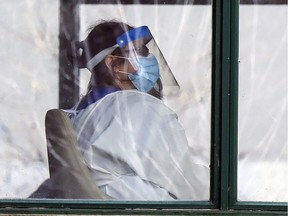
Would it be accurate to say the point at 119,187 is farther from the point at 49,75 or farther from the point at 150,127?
the point at 49,75

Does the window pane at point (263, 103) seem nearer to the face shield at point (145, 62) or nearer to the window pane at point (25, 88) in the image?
the face shield at point (145, 62)

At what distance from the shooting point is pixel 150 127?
4.63 m

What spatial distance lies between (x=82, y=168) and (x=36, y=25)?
914mm

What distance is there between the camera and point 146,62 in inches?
183

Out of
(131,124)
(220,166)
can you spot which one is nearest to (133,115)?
(131,124)

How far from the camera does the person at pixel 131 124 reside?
4578 millimetres

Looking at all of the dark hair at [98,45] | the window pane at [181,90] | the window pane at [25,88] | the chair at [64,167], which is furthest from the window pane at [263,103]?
the window pane at [25,88]

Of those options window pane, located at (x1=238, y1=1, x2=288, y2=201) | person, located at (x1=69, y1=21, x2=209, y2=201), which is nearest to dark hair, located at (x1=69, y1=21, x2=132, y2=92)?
person, located at (x1=69, y1=21, x2=209, y2=201)

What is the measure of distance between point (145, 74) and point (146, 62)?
0.07 meters

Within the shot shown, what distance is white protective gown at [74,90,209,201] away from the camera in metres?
4.57

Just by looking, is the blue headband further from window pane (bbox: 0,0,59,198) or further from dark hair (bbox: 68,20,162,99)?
window pane (bbox: 0,0,59,198)

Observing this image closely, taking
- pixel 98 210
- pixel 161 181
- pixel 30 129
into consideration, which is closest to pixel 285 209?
pixel 161 181

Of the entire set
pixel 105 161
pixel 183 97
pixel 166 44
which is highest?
pixel 166 44

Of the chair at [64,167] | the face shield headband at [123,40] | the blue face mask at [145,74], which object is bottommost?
the chair at [64,167]
